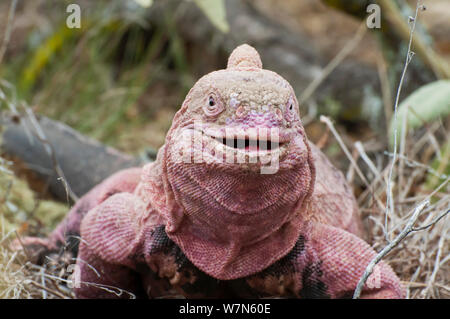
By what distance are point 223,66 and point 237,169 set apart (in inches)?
180

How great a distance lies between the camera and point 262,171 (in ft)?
6.71

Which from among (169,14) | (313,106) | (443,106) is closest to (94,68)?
(169,14)

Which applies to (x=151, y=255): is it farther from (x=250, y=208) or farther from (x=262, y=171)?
(x=262, y=171)

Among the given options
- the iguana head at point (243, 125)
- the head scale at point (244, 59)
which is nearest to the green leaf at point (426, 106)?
the head scale at point (244, 59)

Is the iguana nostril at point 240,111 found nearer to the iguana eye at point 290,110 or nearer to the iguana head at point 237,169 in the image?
the iguana head at point 237,169

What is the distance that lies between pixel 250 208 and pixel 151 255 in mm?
606

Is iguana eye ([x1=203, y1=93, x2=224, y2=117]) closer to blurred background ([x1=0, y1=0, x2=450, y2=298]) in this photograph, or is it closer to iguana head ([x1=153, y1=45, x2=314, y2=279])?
iguana head ([x1=153, y1=45, x2=314, y2=279])

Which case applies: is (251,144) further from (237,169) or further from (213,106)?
(213,106)

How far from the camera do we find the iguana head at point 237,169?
2.08 meters

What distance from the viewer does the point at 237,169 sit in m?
2.04

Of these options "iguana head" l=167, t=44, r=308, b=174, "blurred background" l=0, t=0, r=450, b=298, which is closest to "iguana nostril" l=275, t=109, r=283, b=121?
"iguana head" l=167, t=44, r=308, b=174

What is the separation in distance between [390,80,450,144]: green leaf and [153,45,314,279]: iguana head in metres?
1.52

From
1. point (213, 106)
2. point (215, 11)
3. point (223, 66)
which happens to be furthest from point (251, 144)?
point (223, 66)

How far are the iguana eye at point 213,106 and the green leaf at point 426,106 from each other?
5.63ft
